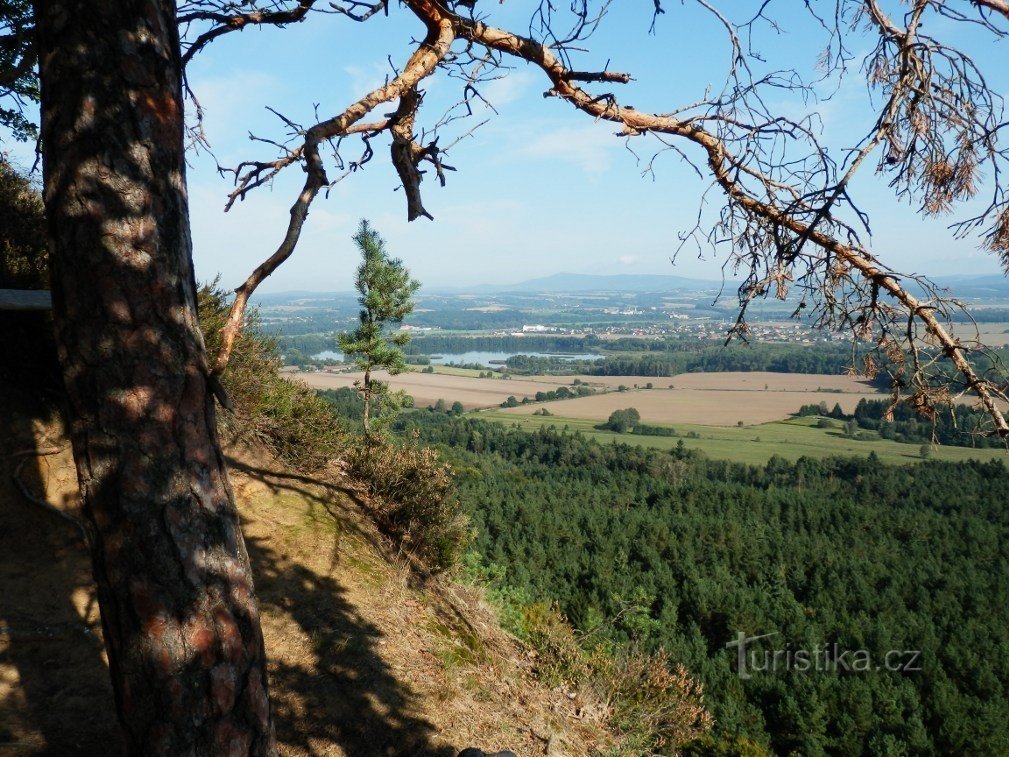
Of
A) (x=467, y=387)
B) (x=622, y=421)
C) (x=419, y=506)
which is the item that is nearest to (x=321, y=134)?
(x=419, y=506)

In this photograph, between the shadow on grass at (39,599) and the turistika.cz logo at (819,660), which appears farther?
the turistika.cz logo at (819,660)

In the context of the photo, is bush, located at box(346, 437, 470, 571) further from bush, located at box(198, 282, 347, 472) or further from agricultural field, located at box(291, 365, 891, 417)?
agricultural field, located at box(291, 365, 891, 417)

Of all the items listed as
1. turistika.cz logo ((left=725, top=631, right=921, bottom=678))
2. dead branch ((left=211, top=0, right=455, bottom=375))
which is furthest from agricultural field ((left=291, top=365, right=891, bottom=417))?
dead branch ((left=211, top=0, right=455, bottom=375))

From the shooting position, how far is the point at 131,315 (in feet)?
4.99

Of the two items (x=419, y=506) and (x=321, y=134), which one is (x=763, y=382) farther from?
(x=321, y=134)

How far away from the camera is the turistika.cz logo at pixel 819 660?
18.7 meters

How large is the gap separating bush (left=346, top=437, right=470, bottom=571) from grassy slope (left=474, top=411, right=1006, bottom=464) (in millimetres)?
38963

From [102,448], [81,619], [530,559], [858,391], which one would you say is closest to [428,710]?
[81,619]

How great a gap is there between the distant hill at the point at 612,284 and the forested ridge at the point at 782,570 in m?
60.4

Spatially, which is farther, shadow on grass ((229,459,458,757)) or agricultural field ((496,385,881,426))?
agricultural field ((496,385,881,426))

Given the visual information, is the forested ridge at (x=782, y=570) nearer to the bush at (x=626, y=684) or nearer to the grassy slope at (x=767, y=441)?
the bush at (x=626, y=684)

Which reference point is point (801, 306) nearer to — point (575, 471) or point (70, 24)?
point (70, 24)

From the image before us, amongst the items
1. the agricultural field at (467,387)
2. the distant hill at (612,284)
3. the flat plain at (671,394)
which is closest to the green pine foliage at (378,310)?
the agricultural field at (467,387)

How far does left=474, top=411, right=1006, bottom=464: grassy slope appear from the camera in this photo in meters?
42.0
